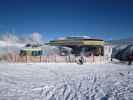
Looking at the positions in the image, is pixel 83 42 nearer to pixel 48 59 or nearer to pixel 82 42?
pixel 82 42

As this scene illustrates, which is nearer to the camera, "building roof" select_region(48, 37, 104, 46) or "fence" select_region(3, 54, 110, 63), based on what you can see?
"fence" select_region(3, 54, 110, 63)

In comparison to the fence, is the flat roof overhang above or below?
above

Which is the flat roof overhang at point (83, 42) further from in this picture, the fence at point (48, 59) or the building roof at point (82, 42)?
the fence at point (48, 59)

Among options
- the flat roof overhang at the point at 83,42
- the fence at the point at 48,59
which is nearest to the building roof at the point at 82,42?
the flat roof overhang at the point at 83,42

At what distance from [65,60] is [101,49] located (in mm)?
12553

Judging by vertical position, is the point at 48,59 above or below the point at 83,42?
below

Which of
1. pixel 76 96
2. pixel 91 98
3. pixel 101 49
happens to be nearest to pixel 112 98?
pixel 91 98

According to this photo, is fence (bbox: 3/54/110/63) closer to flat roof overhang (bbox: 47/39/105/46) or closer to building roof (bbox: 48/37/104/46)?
flat roof overhang (bbox: 47/39/105/46)

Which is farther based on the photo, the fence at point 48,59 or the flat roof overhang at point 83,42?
the flat roof overhang at point 83,42

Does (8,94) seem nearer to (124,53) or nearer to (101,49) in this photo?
(101,49)

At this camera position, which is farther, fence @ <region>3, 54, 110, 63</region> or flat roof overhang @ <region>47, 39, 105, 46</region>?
flat roof overhang @ <region>47, 39, 105, 46</region>

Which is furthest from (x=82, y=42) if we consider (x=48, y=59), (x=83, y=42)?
(x=48, y=59)

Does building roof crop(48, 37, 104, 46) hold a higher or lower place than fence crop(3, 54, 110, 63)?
higher

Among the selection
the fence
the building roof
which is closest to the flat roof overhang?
the building roof
